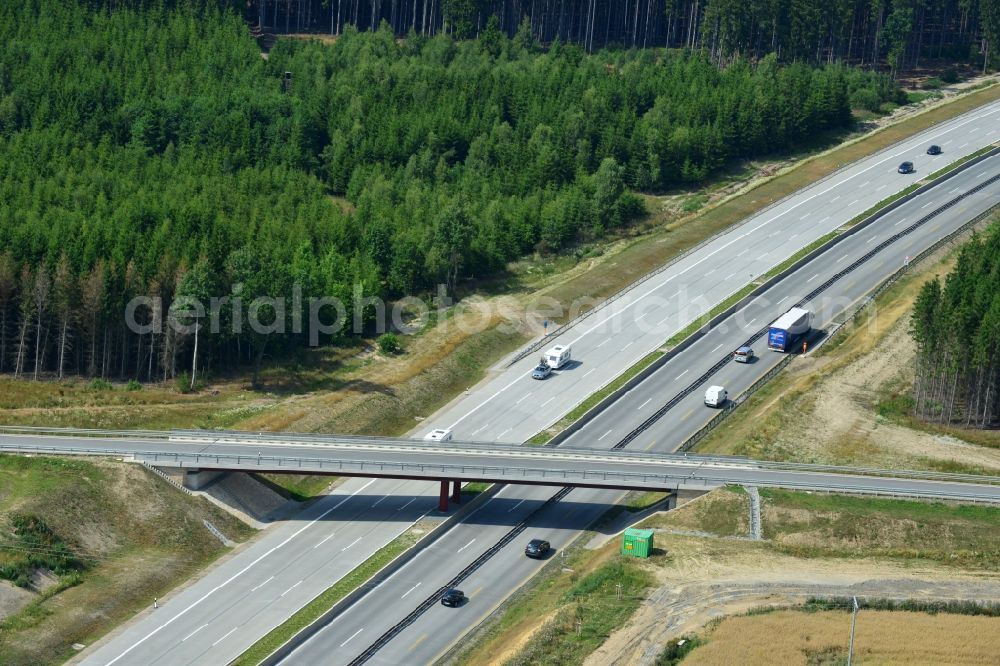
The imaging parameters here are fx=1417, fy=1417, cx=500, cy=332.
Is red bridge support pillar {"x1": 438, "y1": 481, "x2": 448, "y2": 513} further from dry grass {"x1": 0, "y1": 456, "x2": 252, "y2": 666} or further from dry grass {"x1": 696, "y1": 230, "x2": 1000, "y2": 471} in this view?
dry grass {"x1": 696, "y1": 230, "x2": 1000, "y2": 471}

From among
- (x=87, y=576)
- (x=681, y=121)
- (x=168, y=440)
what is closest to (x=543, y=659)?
(x=87, y=576)

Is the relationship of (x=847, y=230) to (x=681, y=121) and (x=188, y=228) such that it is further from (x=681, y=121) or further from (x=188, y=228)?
(x=188, y=228)

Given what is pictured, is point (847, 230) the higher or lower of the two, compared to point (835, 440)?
higher

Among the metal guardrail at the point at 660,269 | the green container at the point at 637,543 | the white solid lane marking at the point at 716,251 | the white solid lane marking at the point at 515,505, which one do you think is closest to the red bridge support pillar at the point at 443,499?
the white solid lane marking at the point at 515,505

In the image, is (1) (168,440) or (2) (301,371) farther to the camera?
(2) (301,371)

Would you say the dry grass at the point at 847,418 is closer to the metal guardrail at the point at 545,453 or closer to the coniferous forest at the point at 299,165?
the metal guardrail at the point at 545,453

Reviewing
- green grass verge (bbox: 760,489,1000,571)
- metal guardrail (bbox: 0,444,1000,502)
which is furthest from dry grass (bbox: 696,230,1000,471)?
green grass verge (bbox: 760,489,1000,571)

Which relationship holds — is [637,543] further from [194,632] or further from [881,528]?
[194,632]
